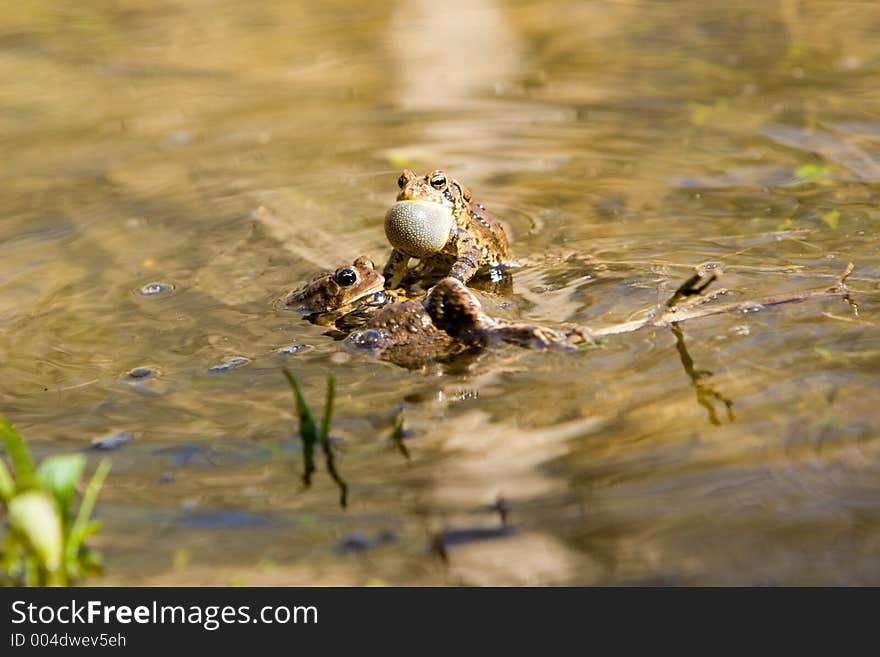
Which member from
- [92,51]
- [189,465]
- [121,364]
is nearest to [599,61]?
[92,51]

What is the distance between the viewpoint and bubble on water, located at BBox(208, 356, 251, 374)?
425 centimetres

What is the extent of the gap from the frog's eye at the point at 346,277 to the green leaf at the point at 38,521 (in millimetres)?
2365

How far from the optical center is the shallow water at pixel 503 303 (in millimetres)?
3045

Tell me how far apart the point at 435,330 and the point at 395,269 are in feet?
2.96

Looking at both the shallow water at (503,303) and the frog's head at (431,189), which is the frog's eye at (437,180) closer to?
the frog's head at (431,189)

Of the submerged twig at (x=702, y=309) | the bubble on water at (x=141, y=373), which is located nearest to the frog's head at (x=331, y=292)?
the bubble on water at (x=141, y=373)

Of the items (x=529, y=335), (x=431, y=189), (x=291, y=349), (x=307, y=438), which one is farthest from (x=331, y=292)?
(x=307, y=438)

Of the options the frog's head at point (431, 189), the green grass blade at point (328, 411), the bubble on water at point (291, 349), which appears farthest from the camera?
the frog's head at point (431, 189)

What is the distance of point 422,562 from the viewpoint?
292 cm

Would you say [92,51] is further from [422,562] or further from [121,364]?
[422,562]

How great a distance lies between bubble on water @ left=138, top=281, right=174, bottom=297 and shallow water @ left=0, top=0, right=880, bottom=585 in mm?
23

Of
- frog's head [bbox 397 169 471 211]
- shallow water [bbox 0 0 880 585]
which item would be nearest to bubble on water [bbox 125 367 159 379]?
shallow water [bbox 0 0 880 585]

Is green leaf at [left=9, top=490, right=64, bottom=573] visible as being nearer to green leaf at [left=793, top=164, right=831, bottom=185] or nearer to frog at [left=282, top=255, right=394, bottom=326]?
frog at [left=282, top=255, right=394, bottom=326]

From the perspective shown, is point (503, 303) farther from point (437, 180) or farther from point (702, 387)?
point (702, 387)
